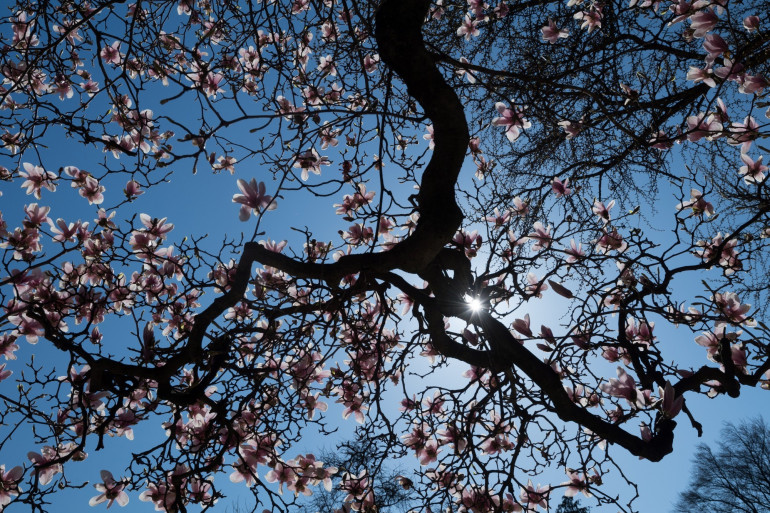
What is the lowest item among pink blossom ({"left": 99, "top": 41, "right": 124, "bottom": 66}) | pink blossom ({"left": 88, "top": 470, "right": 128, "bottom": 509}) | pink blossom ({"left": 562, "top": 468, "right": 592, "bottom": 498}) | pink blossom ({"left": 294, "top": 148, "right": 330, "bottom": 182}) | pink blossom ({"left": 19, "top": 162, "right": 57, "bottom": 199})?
pink blossom ({"left": 562, "top": 468, "right": 592, "bottom": 498})

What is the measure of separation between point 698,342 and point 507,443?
1218 mm

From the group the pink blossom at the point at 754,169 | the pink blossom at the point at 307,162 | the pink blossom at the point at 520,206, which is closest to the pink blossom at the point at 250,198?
the pink blossom at the point at 307,162

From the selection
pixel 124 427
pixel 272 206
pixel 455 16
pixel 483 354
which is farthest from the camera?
pixel 455 16

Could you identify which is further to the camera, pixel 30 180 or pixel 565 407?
pixel 30 180

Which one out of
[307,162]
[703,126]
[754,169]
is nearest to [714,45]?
[703,126]

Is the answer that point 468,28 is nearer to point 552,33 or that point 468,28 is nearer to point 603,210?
point 552,33

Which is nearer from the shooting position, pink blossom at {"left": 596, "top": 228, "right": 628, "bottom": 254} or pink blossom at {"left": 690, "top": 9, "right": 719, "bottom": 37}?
pink blossom at {"left": 690, "top": 9, "right": 719, "bottom": 37}

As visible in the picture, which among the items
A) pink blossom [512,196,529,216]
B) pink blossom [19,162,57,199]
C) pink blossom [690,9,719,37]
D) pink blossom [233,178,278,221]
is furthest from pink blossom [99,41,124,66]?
pink blossom [690,9,719,37]

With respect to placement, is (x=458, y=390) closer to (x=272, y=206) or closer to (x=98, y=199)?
(x=272, y=206)

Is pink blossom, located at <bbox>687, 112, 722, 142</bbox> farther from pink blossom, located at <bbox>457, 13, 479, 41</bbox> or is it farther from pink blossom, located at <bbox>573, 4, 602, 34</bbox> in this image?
pink blossom, located at <bbox>457, 13, 479, 41</bbox>

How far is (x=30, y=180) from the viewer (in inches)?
114

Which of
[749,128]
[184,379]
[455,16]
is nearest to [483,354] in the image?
[749,128]

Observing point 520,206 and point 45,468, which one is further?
point 520,206

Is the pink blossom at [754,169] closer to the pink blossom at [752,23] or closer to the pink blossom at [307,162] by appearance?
the pink blossom at [752,23]
